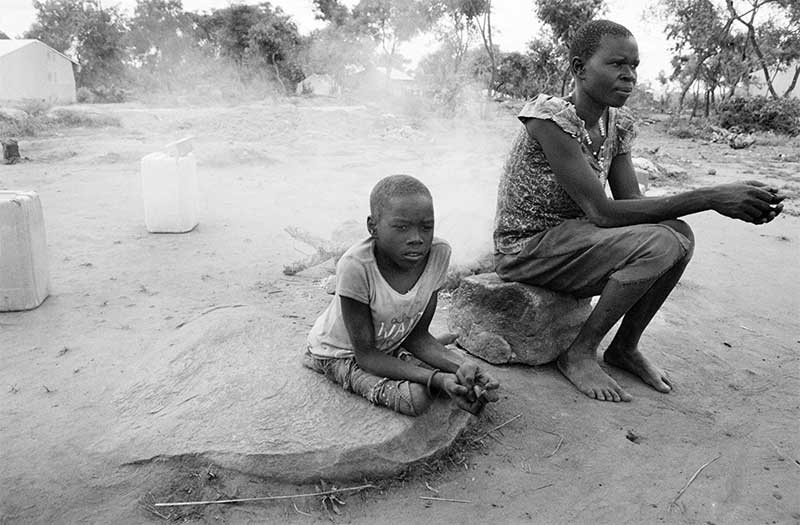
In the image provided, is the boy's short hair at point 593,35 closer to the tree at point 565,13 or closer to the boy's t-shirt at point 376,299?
the boy's t-shirt at point 376,299

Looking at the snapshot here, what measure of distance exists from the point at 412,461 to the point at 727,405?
1392mm

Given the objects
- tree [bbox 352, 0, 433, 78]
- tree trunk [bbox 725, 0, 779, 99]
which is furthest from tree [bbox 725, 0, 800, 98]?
tree [bbox 352, 0, 433, 78]

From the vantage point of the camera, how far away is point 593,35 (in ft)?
8.18

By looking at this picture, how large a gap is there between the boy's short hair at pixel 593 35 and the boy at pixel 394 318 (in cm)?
102

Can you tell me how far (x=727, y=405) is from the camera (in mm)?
2561

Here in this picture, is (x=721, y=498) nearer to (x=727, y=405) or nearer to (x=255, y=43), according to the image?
(x=727, y=405)

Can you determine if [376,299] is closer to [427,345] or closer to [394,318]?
[394,318]

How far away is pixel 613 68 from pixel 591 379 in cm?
122

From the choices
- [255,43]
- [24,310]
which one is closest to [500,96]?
[255,43]

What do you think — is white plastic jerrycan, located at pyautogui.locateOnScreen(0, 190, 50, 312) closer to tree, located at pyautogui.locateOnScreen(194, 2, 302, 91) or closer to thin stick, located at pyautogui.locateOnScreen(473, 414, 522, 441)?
thin stick, located at pyautogui.locateOnScreen(473, 414, 522, 441)

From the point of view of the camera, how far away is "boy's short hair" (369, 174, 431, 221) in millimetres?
1976

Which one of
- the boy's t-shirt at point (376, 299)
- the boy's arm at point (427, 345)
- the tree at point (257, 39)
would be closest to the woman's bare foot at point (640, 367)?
the boy's arm at point (427, 345)

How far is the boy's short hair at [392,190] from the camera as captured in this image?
1976mm

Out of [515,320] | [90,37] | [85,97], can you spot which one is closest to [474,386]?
[515,320]
